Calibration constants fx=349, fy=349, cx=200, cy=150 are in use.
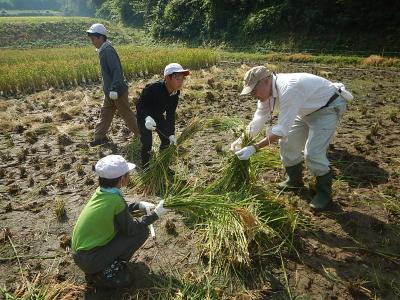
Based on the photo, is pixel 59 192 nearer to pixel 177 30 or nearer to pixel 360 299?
pixel 360 299

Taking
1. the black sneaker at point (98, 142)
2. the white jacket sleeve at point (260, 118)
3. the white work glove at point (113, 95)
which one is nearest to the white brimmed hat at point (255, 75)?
the white jacket sleeve at point (260, 118)

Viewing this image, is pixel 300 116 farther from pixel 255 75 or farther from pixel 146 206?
pixel 146 206

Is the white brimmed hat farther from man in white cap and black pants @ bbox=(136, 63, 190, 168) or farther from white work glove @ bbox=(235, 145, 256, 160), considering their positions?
man in white cap and black pants @ bbox=(136, 63, 190, 168)

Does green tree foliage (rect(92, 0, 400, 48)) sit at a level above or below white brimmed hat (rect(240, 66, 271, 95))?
below

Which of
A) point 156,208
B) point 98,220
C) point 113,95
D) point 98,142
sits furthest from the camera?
point 98,142

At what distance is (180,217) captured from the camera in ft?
11.5

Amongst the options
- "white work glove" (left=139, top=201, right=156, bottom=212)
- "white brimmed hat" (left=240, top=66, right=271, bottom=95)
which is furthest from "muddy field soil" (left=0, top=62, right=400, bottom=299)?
"white brimmed hat" (left=240, top=66, right=271, bottom=95)

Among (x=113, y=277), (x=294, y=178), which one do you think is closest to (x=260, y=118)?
(x=294, y=178)

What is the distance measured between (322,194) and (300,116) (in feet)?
2.70

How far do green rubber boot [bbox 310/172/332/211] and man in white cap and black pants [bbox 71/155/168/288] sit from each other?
1809 millimetres

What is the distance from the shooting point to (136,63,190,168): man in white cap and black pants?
3.85 m

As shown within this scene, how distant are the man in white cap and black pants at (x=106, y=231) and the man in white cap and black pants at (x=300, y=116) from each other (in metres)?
1.18

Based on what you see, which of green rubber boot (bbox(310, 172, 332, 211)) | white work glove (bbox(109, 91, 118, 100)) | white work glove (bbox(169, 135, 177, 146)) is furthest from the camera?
white work glove (bbox(109, 91, 118, 100))

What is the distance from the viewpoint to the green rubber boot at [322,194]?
3.40 metres
